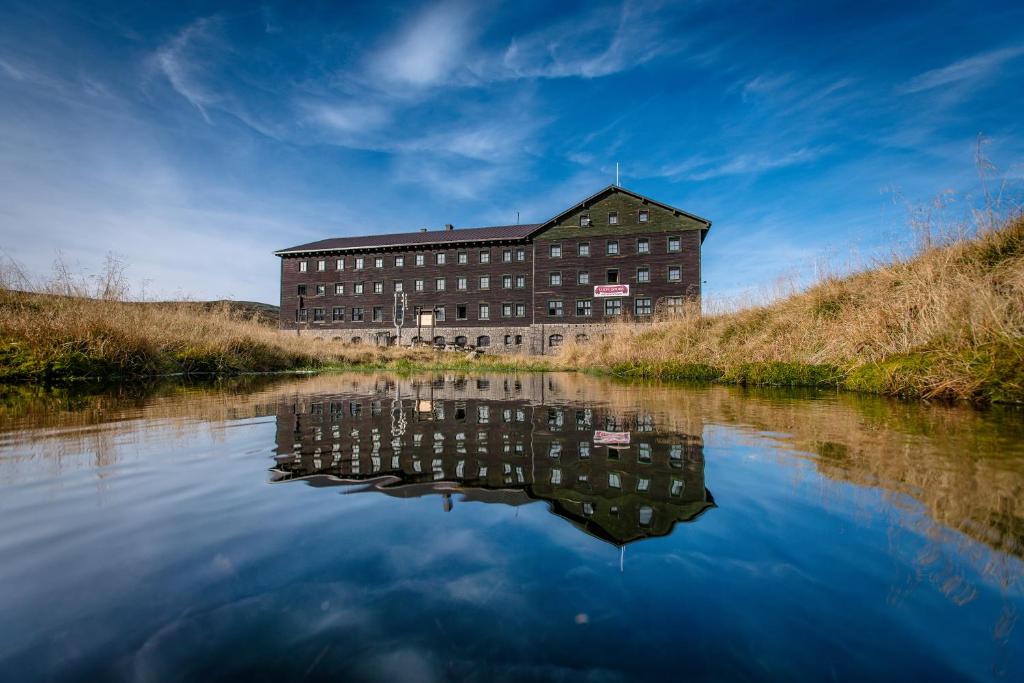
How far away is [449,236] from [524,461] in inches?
1799

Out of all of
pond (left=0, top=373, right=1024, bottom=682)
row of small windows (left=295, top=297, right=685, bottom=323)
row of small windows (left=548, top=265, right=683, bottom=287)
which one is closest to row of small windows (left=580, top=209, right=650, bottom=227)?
row of small windows (left=548, top=265, right=683, bottom=287)

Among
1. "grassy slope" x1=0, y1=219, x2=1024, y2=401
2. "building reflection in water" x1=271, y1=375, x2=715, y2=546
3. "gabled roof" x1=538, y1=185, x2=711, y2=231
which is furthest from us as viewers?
"gabled roof" x1=538, y1=185, x2=711, y2=231

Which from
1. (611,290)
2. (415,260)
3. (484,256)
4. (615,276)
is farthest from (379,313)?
(615,276)

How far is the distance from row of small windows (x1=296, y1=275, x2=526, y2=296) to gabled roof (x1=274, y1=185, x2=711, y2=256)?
3.52 metres

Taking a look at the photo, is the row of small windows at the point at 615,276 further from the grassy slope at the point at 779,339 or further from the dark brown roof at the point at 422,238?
the grassy slope at the point at 779,339

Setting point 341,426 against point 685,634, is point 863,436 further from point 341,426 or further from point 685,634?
point 341,426

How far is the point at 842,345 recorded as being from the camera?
9.91 metres

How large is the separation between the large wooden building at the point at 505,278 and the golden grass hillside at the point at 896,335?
2283 cm

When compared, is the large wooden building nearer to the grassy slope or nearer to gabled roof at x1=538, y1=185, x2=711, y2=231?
gabled roof at x1=538, y1=185, x2=711, y2=231

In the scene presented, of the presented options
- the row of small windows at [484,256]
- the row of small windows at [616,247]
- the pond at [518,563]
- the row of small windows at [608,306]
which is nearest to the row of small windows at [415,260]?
the row of small windows at [484,256]

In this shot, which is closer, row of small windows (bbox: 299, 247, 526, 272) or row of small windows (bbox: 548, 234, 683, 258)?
row of small windows (bbox: 548, 234, 683, 258)

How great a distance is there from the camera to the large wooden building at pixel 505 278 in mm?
39469

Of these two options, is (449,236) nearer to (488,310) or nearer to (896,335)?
(488,310)

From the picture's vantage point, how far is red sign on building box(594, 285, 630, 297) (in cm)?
4022
